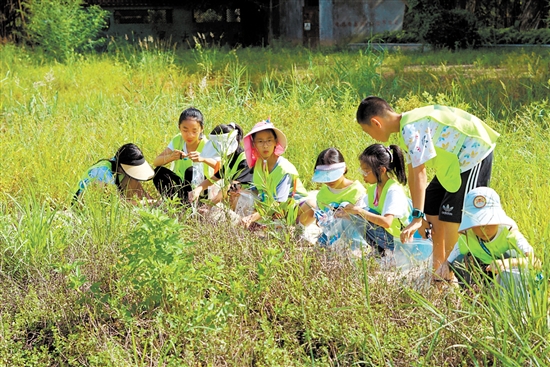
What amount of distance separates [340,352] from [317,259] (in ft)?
2.15

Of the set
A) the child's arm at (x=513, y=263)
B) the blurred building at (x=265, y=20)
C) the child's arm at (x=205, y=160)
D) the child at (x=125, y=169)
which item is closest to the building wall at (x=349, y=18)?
the blurred building at (x=265, y=20)

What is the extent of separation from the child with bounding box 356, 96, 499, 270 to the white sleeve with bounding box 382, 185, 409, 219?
197mm

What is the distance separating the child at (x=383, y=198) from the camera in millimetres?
4082

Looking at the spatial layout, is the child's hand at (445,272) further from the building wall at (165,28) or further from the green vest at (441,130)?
the building wall at (165,28)

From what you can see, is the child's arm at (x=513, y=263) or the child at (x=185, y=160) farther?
the child at (x=185, y=160)

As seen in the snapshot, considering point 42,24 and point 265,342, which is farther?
point 42,24

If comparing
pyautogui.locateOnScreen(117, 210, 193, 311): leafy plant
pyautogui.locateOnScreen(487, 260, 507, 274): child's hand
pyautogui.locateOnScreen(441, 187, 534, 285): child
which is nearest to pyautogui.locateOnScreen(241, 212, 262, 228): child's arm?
pyautogui.locateOnScreen(117, 210, 193, 311): leafy plant

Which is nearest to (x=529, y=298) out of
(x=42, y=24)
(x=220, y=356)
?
(x=220, y=356)

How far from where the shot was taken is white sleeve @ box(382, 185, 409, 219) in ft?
13.4

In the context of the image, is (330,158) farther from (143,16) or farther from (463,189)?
(143,16)

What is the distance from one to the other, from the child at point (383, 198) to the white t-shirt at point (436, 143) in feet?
0.86

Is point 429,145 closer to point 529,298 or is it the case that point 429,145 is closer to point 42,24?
point 529,298

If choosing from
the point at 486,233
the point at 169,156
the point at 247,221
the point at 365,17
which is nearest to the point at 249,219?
the point at 247,221

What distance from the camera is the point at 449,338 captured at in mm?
2924
